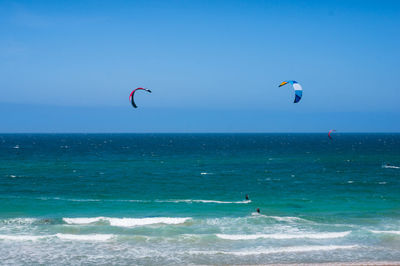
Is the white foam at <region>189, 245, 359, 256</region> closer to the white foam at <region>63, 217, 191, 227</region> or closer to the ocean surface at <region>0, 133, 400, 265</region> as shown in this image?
the ocean surface at <region>0, 133, 400, 265</region>

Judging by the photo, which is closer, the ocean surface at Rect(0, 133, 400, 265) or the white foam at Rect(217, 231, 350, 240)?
the ocean surface at Rect(0, 133, 400, 265)

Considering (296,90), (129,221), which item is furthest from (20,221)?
(296,90)

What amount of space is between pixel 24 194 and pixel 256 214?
87.3 feet

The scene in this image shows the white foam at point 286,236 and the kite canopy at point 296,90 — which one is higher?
the kite canopy at point 296,90

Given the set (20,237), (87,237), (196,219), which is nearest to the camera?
(20,237)

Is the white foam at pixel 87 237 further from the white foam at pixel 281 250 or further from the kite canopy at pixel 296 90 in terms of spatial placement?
the kite canopy at pixel 296 90

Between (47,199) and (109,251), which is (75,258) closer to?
(109,251)

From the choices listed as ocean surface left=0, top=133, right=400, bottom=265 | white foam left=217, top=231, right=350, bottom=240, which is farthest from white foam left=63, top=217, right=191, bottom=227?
white foam left=217, top=231, right=350, bottom=240

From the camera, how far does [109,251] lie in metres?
25.3

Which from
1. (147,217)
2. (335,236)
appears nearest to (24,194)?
(147,217)

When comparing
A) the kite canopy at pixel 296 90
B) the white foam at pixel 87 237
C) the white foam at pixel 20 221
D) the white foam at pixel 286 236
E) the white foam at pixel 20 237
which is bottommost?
the white foam at pixel 286 236

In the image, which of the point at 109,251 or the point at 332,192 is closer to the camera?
the point at 109,251

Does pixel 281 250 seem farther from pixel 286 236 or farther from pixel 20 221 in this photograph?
pixel 20 221

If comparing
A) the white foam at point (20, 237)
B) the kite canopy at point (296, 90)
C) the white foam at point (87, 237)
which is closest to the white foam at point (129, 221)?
the white foam at point (87, 237)
